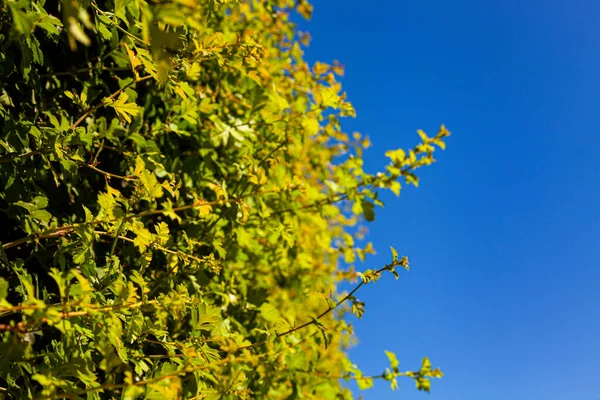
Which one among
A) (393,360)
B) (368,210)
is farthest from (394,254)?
(368,210)

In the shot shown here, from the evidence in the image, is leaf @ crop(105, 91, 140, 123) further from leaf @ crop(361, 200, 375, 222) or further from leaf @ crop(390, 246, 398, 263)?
leaf @ crop(361, 200, 375, 222)

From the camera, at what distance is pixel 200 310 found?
5.48 feet

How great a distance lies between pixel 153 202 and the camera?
197 centimetres

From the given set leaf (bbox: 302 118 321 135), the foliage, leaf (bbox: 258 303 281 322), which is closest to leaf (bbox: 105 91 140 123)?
the foliage

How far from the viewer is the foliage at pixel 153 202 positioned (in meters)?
1.33

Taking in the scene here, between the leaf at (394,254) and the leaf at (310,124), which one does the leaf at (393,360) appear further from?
the leaf at (310,124)

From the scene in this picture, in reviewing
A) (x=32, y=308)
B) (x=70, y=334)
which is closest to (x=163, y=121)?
(x=70, y=334)

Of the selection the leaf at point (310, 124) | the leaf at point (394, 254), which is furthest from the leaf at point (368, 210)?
the leaf at point (394, 254)

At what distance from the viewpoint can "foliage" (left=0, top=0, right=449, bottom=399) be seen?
133 centimetres

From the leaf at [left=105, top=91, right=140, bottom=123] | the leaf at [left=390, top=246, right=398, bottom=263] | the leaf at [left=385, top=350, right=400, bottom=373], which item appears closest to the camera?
the leaf at [left=105, top=91, right=140, bottom=123]

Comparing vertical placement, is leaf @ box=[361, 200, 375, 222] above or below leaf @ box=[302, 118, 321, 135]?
below

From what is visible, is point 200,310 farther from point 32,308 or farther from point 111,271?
point 32,308

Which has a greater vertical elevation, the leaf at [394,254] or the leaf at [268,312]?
the leaf at [268,312]

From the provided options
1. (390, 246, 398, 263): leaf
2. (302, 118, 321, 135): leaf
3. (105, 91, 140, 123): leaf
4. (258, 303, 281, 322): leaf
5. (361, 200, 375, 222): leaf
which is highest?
(302, 118, 321, 135): leaf
